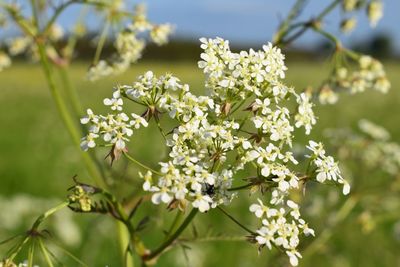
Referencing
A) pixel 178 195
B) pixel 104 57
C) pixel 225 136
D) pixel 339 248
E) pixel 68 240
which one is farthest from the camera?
pixel 339 248

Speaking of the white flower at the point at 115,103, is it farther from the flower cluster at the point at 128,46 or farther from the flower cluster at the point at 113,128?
the flower cluster at the point at 128,46

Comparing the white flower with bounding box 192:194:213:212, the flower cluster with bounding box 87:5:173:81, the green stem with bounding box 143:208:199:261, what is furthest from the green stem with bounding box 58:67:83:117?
the white flower with bounding box 192:194:213:212

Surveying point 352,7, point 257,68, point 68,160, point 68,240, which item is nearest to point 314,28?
point 352,7

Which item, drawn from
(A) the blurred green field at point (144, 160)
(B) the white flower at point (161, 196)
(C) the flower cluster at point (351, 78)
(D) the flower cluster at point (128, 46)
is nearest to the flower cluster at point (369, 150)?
(A) the blurred green field at point (144, 160)

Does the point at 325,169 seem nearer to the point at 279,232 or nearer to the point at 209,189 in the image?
the point at 279,232

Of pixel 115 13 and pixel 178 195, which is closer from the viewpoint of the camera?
pixel 178 195

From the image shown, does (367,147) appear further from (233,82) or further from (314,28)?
(233,82)

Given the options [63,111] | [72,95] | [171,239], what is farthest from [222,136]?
[72,95]
